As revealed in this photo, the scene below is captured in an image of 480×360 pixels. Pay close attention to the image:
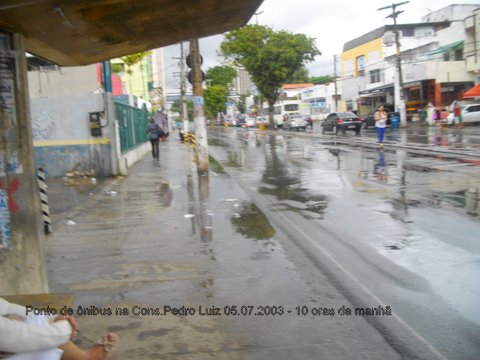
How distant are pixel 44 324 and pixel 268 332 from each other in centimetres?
192

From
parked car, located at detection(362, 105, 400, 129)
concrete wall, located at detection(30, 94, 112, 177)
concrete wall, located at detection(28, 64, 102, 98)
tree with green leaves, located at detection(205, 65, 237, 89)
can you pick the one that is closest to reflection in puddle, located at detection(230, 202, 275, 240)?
concrete wall, located at detection(30, 94, 112, 177)

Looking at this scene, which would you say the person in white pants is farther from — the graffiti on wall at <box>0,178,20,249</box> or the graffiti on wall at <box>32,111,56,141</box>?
the graffiti on wall at <box>32,111,56,141</box>

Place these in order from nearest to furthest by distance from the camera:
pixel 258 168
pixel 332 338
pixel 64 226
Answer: pixel 332 338
pixel 64 226
pixel 258 168

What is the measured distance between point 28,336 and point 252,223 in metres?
5.87

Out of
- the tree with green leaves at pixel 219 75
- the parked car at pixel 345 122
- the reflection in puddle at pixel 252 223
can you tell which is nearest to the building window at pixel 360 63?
the parked car at pixel 345 122

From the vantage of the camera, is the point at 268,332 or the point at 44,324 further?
the point at 268,332

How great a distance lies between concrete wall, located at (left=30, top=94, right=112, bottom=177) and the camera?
1592cm

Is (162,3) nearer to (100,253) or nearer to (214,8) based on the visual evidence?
(214,8)

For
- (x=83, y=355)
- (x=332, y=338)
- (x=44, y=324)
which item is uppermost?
(x=44, y=324)

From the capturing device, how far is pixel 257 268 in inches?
241

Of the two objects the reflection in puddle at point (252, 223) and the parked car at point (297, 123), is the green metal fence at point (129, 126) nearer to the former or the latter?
the reflection in puddle at point (252, 223)

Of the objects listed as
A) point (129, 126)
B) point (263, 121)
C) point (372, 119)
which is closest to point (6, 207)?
point (129, 126)

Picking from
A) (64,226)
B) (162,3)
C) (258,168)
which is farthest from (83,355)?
(258,168)

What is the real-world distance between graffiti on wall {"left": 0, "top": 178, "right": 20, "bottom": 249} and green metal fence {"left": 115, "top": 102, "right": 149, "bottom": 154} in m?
13.1
